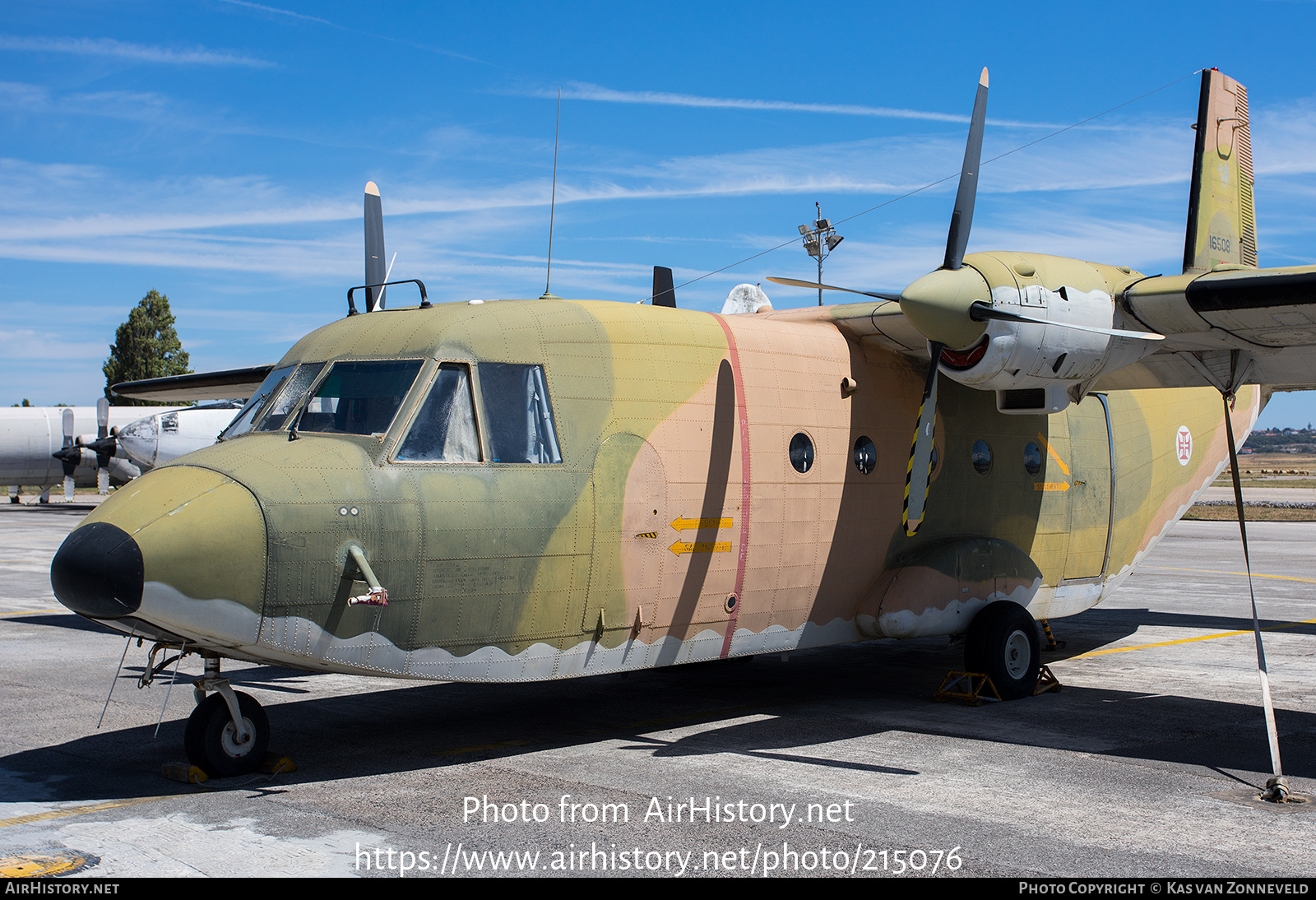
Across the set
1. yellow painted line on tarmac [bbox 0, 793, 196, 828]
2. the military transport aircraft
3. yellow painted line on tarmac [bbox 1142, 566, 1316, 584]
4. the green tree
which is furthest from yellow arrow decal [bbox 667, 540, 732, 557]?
the green tree

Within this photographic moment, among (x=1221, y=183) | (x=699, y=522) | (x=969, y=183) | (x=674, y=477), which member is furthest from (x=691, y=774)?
(x=1221, y=183)

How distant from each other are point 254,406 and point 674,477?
3.16 meters

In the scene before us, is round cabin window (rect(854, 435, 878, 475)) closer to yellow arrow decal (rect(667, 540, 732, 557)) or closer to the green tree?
yellow arrow decal (rect(667, 540, 732, 557))

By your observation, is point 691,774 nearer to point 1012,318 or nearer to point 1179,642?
point 1012,318

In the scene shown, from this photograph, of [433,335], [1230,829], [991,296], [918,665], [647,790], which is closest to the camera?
[1230,829]

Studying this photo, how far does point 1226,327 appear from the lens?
340 inches

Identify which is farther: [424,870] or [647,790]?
[647,790]

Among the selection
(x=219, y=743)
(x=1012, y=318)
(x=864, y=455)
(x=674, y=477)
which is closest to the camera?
(x=219, y=743)

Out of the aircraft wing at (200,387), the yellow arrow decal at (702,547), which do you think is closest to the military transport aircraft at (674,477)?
the yellow arrow decal at (702,547)

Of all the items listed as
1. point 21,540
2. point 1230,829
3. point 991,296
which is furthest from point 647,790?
point 21,540

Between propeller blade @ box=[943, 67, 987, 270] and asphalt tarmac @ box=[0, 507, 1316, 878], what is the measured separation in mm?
4048

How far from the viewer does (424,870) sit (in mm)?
5348
